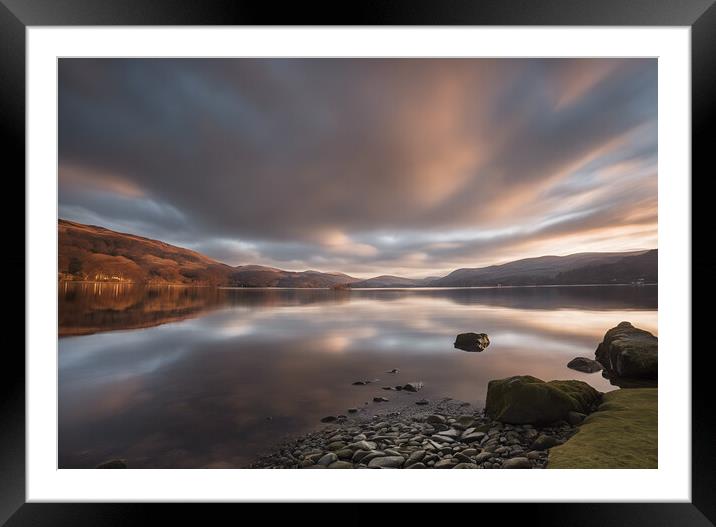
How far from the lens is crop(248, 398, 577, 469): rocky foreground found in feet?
6.61

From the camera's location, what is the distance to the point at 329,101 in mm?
2705

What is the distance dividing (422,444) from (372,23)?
3.05 metres

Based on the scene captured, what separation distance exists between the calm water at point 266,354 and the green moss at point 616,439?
2.61 ft

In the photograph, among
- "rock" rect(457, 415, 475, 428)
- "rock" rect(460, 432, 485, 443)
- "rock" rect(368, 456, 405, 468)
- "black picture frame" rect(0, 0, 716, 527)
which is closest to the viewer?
"black picture frame" rect(0, 0, 716, 527)

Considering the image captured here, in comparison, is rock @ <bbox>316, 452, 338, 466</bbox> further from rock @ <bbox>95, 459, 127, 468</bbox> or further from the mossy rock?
rock @ <bbox>95, 459, 127, 468</bbox>

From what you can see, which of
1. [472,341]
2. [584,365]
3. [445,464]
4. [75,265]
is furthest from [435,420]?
[75,265]

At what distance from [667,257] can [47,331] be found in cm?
377

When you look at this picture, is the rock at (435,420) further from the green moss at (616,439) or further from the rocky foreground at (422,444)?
the green moss at (616,439)

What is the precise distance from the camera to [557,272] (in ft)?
11.5

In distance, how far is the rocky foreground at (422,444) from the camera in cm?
202

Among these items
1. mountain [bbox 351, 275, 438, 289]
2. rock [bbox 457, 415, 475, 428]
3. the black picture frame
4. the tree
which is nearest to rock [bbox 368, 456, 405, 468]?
the black picture frame

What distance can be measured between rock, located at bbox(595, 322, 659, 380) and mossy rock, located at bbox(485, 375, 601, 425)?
0.57 meters

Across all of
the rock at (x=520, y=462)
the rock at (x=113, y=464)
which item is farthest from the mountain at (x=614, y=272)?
the rock at (x=113, y=464)

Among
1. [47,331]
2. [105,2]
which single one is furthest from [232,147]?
[47,331]
